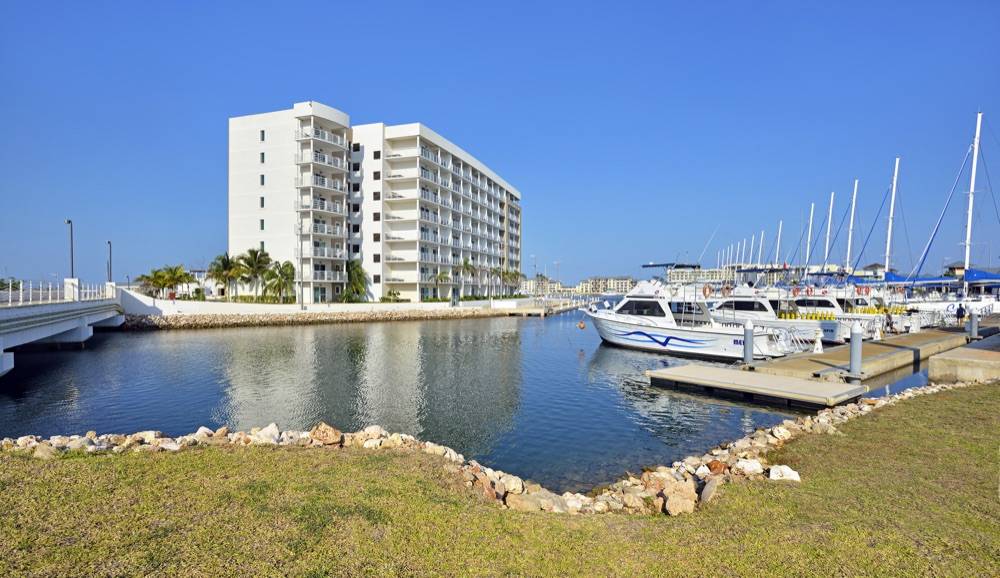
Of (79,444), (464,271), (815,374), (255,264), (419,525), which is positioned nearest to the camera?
(419,525)

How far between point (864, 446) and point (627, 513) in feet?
19.3

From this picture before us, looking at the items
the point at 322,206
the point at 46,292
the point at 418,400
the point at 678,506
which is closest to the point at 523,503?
the point at 678,506

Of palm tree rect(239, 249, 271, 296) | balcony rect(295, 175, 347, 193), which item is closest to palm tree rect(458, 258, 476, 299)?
balcony rect(295, 175, 347, 193)

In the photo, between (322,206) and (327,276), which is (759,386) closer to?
(327,276)

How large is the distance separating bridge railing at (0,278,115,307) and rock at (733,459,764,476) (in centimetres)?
2767

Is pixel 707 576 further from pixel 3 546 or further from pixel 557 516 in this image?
pixel 3 546

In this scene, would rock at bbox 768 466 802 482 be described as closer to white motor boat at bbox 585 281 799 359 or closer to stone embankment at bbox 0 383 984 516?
stone embankment at bbox 0 383 984 516

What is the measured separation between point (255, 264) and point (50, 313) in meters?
33.7

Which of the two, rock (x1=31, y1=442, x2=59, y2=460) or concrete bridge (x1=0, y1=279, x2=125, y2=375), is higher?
concrete bridge (x1=0, y1=279, x2=125, y2=375)

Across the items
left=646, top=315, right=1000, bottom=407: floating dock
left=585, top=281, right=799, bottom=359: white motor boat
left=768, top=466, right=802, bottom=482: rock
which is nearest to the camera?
left=768, top=466, right=802, bottom=482: rock

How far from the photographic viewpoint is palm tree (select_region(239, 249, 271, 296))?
5825 cm

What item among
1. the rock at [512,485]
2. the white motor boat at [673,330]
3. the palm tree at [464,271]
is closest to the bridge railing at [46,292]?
the rock at [512,485]

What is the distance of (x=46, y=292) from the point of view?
29266 millimetres

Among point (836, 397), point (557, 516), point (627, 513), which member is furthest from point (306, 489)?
point (836, 397)
